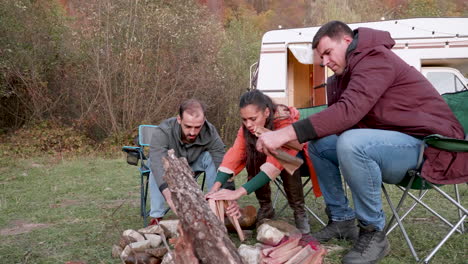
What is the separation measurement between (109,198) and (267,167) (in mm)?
2644

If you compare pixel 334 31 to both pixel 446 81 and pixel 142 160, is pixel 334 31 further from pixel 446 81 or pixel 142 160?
pixel 446 81

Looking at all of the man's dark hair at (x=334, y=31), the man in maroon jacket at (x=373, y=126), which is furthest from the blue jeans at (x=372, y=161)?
the man's dark hair at (x=334, y=31)

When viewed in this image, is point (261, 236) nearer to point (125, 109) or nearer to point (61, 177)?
point (61, 177)

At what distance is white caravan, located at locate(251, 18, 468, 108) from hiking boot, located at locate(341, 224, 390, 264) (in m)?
5.43

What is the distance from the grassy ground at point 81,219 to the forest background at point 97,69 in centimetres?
337

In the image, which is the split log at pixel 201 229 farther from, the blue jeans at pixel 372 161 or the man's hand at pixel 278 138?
the blue jeans at pixel 372 161

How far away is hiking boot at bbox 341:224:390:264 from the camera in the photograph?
2.25 meters

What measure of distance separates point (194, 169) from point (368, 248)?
4.96 ft

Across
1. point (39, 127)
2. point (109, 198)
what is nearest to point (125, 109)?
point (39, 127)

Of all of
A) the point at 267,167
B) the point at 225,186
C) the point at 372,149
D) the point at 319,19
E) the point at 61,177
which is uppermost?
the point at 319,19

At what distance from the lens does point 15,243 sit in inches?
116

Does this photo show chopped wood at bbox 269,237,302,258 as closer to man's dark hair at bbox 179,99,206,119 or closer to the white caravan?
man's dark hair at bbox 179,99,206,119

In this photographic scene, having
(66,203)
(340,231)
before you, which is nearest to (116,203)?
(66,203)

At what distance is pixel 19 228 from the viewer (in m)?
3.45
